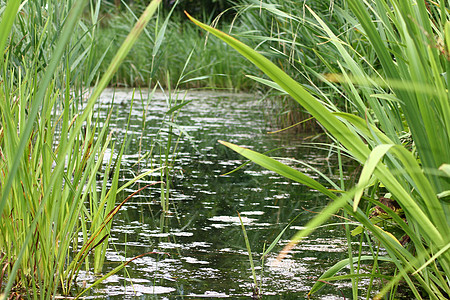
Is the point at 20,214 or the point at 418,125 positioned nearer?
the point at 418,125

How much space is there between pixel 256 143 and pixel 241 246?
251 centimetres

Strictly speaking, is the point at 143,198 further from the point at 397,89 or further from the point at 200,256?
the point at 397,89

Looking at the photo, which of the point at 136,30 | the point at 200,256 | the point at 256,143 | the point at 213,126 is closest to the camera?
the point at 136,30

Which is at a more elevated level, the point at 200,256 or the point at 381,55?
the point at 381,55

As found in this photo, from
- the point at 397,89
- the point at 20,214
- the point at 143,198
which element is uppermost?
the point at 397,89

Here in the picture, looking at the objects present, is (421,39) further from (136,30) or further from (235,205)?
(235,205)

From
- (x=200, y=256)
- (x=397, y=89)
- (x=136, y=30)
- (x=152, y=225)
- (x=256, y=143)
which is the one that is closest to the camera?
(x=136, y=30)

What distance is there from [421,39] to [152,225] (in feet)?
5.06

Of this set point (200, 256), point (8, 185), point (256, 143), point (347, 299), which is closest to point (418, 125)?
point (347, 299)

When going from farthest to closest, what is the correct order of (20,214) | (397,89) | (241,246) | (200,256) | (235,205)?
(235,205) → (241,246) → (200,256) → (20,214) → (397,89)

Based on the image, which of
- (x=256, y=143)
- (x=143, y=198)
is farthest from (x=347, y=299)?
(x=256, y=143)

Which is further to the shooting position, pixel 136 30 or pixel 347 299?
pixel 347 299

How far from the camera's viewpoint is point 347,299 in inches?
66.2

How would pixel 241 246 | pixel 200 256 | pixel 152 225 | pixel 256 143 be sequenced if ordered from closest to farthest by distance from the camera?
pixel 200 256 → pixel 241 246 → pixel 152 225 → pixel 256 143
